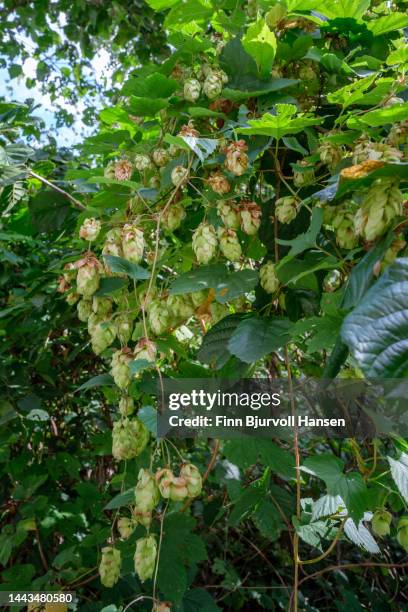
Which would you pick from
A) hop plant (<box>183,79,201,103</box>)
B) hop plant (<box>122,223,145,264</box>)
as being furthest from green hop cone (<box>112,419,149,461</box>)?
hop plant (<box>183,79,201,103</box>)

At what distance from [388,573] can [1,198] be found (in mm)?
1413

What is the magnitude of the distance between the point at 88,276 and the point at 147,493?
27 centimetres

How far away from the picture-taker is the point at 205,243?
2.19ft

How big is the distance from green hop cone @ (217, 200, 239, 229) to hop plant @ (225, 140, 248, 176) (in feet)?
0.16

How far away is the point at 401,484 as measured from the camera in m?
0.65

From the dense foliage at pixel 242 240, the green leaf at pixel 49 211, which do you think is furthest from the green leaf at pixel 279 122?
the green leaf at pixel 49 211

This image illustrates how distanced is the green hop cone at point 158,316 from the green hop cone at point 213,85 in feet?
0.92

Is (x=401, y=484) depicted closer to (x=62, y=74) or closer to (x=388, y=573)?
(x=388, y=573)

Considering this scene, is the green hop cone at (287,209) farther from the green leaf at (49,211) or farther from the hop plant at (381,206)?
the green leaf at (49,211)

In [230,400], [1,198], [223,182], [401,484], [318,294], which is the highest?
[1,198]

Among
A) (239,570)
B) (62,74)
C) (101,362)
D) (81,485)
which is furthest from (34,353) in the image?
(62,74)

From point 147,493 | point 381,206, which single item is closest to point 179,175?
point 381,206

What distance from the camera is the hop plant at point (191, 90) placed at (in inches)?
28.0

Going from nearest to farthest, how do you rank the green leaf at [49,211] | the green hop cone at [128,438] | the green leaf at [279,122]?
the green leaf at [279,122], the green hop cone at [128,438], the green leaf at [49,211]
